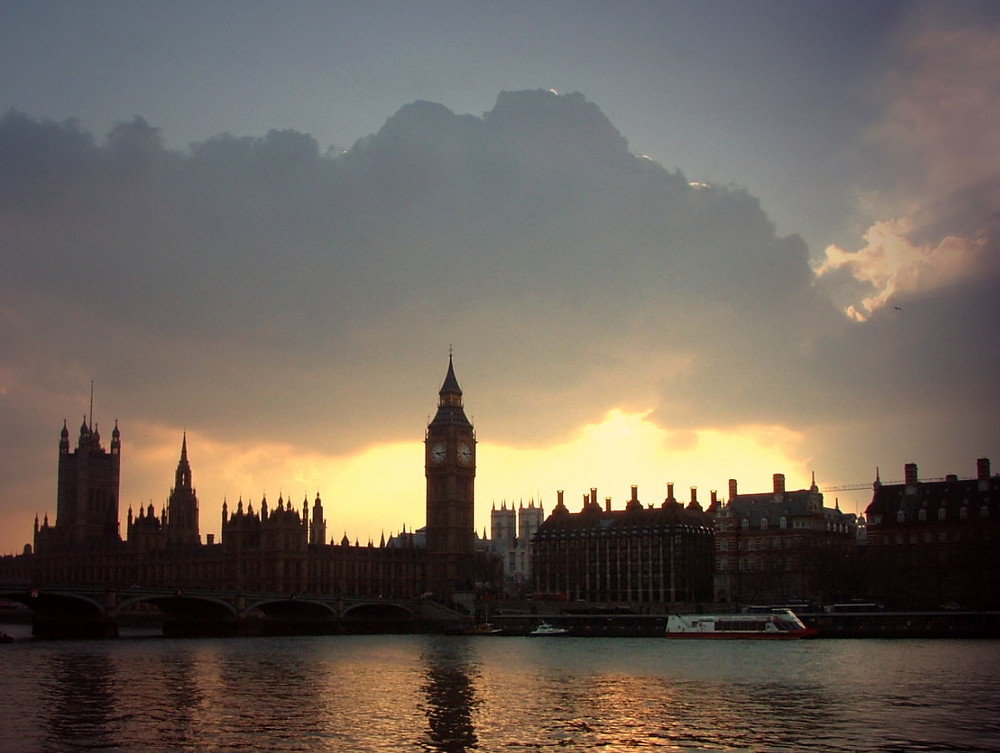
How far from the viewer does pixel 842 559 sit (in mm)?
127438

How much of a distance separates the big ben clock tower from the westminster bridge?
31.7m

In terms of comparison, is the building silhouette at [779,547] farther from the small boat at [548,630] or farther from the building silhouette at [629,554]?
the small boat at [548,630]

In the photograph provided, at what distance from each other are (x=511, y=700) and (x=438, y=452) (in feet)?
429

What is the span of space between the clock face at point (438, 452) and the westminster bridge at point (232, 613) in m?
38.0

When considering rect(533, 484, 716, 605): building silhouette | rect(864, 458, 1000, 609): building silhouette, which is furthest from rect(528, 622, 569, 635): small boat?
rect(864, 458, 1000, 609): building silhouette

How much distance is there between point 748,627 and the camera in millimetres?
107438

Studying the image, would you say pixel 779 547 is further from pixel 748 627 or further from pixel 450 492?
pixel 450 492

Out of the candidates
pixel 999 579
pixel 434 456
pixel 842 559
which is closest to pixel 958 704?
pixel 999 579

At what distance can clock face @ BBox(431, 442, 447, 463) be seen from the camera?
186875 mm

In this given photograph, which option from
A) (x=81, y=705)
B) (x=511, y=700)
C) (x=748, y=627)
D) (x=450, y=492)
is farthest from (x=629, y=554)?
(x=81, y=705)

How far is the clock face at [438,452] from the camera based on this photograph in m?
187

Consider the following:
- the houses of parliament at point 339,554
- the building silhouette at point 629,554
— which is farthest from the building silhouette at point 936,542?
the houses of parliament at point 339,554

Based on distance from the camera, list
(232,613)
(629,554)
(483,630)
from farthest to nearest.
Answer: (629,554)
(483,630)
(232,613)

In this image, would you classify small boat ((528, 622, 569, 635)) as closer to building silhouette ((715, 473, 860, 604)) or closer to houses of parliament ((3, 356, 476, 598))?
building silhouette ((715, 473, 860, 604))
